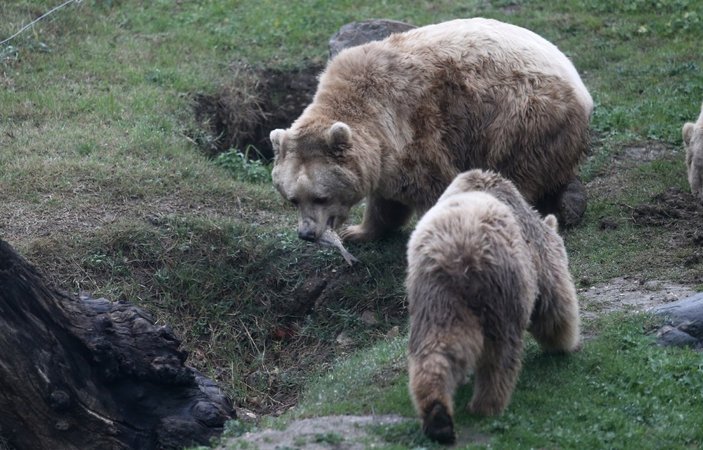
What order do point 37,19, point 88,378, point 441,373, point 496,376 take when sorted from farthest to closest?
point 37,19 → point 88,378 → point 496,376 → point 441,373

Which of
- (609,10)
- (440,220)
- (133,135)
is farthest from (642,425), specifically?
(609,10)

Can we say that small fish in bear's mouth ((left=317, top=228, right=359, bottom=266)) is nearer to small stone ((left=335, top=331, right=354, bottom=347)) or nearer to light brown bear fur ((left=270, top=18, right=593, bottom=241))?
light brown bear fur ((left=270, top=18, right=593, bottom=241))

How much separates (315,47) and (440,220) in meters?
8.89

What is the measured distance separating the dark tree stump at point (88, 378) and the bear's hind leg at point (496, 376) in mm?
2080

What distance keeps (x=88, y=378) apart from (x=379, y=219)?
12.2 ft

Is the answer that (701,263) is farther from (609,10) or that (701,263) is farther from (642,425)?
(609,10)

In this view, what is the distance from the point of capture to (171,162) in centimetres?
1138

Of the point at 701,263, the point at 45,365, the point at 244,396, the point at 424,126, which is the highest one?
the point at 424,126

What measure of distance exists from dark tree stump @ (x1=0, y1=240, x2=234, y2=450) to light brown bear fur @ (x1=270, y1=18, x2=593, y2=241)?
2.06 metres

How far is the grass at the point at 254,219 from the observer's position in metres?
7.00

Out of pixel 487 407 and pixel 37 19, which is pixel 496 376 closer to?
pixel 487 407

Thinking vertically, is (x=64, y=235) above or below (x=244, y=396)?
above

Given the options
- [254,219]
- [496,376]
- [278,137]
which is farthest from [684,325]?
[254,219]

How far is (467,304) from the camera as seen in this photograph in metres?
5.85
